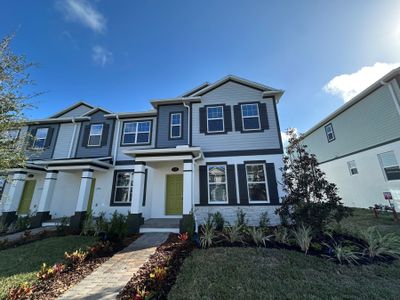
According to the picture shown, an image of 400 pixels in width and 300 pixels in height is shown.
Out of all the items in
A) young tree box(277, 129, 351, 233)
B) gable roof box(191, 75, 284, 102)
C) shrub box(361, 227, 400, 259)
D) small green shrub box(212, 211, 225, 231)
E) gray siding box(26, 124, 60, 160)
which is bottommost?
shrub box(361, 227, 400, 259)

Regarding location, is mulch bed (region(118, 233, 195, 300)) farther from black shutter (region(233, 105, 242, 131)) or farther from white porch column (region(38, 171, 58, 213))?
white porch column (region(38, 171, 58, 213))

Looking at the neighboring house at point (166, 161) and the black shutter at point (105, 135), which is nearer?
the neighboring house at point (166, 161)

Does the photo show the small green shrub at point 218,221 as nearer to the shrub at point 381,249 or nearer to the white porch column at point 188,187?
the white porch column at point 188,187

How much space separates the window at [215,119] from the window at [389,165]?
9.58 meters

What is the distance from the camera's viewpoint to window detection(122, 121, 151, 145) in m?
11.9

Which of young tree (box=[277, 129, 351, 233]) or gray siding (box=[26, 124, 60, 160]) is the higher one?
gray siding (box=[26, 124, 60, 160])

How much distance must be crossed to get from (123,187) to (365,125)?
16.0 meters

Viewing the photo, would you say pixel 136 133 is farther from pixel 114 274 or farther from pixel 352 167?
pixel 352 167

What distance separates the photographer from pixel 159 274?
4.08 metres

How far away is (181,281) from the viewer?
13.5 feet

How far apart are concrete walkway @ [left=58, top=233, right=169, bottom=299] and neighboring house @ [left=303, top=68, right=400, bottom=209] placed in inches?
373

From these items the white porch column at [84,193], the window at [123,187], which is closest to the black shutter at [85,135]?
the white porch column at [84,193]

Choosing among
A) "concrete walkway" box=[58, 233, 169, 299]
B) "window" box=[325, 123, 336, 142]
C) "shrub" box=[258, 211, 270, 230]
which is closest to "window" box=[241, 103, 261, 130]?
"shrub" box=[258, 211, 270, 230]

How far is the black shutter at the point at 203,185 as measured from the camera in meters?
9.54
